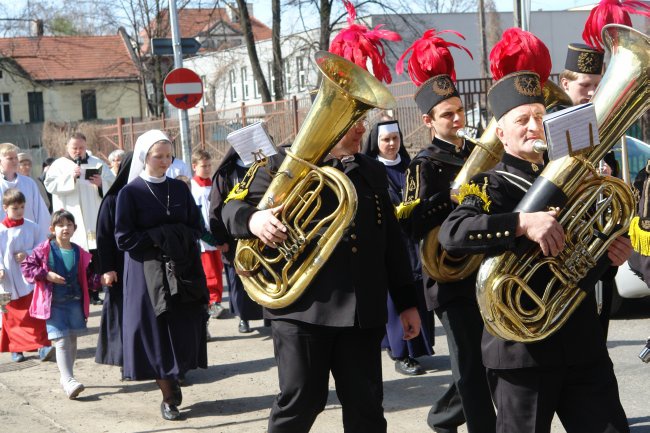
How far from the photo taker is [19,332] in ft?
27.8

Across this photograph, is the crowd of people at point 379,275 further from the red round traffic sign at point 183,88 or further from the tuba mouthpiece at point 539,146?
the red round traffic sign at point 183,88

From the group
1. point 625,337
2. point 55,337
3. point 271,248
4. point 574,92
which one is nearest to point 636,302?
point 625,337

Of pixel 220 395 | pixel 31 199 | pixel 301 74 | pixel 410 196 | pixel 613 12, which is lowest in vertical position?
pixel 220 395

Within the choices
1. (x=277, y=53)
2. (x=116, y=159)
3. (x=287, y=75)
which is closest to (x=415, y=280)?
(x=116, y=159)

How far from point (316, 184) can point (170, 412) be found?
2.78 metres

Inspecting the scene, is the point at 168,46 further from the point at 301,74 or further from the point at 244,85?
the point at 244,85

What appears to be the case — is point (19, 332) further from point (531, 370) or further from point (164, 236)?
point (531, 370)

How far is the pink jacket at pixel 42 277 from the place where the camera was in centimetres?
764

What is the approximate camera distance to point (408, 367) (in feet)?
24.5

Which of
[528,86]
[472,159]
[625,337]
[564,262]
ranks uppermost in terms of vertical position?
[528,86]

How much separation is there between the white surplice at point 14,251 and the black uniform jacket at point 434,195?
470 cm

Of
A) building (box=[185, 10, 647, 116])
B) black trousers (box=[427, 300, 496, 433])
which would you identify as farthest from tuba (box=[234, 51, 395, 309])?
building (box=[185, 10, 647, 116])

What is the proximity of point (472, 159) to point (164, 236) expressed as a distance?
264 centimetres

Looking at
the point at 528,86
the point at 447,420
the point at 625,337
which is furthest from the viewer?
the point at 625,337
